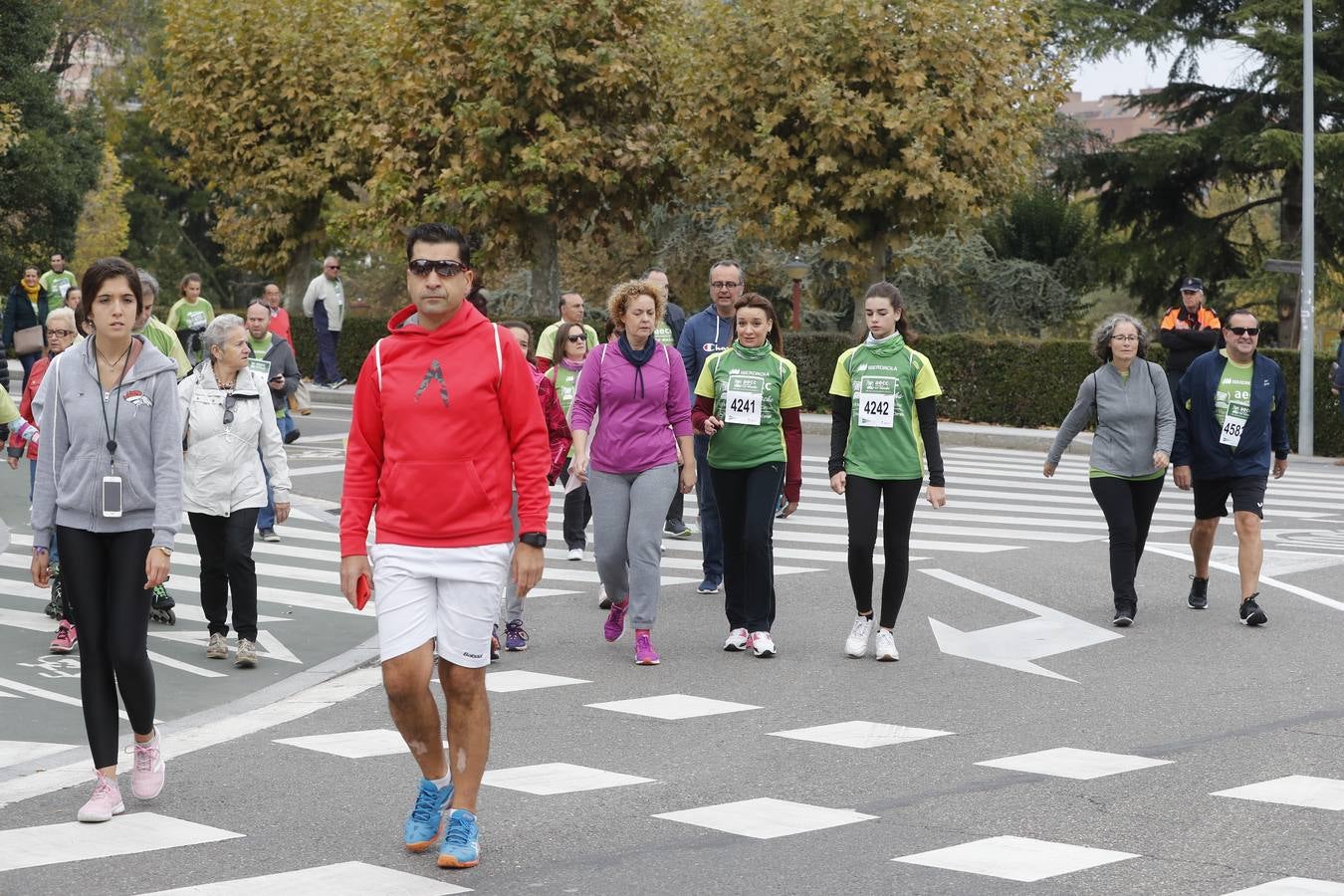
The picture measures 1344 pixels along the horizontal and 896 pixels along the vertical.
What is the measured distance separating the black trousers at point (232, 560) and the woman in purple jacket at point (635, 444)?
1711mm

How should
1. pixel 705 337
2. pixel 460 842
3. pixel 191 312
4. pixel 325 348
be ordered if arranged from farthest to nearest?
pixel 325 348 < pixel 191 312 < pixel 705 337 < pixel 460 842

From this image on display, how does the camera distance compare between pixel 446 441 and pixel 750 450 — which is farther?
pixel 750 450

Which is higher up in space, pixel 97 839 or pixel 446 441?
pixel 446 441

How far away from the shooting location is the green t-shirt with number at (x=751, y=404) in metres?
9.85

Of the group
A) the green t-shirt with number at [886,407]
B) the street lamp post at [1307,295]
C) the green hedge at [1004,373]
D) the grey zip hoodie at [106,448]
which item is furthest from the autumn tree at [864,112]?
the grey zip hoodie at [106,448]

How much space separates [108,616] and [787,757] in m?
2.57

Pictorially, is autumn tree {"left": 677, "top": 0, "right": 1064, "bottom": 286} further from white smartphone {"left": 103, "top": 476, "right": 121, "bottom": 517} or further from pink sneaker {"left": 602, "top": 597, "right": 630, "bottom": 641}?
white smartphone {"left": 103, "top": 476, "right": 121, "bottom": 517}

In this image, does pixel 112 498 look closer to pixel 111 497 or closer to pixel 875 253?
pixel 111 497

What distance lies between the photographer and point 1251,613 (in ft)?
35.8

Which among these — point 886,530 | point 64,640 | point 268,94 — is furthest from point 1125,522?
point 268,94

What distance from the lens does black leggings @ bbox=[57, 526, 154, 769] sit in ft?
21.1

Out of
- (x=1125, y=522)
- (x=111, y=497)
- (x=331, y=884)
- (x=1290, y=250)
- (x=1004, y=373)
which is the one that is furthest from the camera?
(x=1290, y=250)

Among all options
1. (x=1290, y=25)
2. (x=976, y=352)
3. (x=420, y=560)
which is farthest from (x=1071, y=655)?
(x=1290, y=25)

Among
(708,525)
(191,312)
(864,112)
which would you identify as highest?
(864,112)
